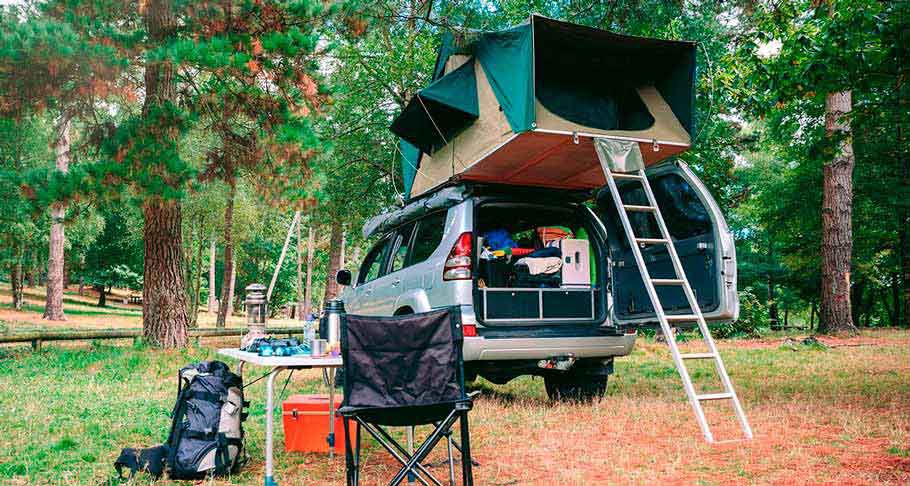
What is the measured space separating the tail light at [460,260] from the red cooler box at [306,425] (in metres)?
1.39

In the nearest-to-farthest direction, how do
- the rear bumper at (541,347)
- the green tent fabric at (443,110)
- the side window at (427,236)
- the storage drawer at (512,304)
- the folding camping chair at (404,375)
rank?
the folding camping chair at (404,375) → the rear bumper at (541,347) → the storage drawer at (512,304) → the side window at (427,236) → the green tent fabric at (443,110)

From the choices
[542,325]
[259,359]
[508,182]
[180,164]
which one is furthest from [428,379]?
[180,164]

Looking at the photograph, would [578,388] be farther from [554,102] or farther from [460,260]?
[554,102]

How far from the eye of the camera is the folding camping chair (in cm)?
347

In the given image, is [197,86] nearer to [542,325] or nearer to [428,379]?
[542,325]

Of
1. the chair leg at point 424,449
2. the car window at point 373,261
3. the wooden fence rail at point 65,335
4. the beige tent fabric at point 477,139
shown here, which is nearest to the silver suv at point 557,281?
the beige tent fabric at point 477,139

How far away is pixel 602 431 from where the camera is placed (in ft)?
16.7

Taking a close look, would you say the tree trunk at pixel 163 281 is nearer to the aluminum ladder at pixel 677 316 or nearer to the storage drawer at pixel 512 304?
the storage drawer at pixel 512 304

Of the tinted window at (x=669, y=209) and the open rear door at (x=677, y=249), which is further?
the tinted window at (x=669, y=209)

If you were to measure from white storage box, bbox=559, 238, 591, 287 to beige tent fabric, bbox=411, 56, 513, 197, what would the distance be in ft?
3.68

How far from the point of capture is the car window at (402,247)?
681cm

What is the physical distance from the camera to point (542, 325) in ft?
19.1

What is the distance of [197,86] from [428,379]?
885 centimetres

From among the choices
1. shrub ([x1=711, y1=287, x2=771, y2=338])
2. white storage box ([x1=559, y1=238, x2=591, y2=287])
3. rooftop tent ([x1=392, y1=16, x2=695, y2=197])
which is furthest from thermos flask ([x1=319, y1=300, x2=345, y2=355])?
shrub ([x1=711, y1=287, x2=771, y2=338])
